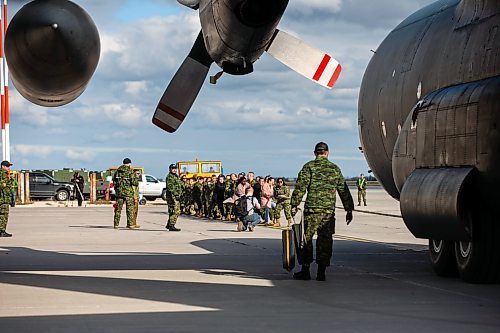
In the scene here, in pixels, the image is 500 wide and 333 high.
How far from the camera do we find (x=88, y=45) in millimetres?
10047

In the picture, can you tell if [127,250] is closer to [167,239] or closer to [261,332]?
[167,239]

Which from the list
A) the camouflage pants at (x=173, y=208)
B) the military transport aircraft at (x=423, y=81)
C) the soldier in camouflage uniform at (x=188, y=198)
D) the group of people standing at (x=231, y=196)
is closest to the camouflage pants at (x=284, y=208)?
the group of people standing at (x=231, y=196)

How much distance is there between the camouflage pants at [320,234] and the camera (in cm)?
1227

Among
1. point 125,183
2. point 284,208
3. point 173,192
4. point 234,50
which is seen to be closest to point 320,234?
point 234,50

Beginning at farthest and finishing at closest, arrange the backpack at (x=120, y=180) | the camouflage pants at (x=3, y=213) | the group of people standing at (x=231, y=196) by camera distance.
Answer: the group of people standing at (x=231, y=196)
the backpack at (x=120, y=180)
the camouflage pants at (x=3, y=213)

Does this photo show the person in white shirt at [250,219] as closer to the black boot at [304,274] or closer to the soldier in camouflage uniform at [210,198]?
the soldier in camouflage uniform at [210,198]

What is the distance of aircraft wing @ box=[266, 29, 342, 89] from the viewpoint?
422 inches

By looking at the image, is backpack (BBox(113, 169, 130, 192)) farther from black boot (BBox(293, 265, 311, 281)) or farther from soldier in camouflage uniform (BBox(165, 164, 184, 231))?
black boot (BBox(293, 265, 311, 281))

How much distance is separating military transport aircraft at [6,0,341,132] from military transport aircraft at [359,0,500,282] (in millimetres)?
1752

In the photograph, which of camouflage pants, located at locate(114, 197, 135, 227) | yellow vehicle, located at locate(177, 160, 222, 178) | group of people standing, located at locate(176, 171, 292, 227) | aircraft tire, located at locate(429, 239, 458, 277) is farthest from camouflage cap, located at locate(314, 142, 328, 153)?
yellow vehicle, located at locate(177, 160, 222, 178)

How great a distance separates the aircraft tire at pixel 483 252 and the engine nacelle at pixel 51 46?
5.16m

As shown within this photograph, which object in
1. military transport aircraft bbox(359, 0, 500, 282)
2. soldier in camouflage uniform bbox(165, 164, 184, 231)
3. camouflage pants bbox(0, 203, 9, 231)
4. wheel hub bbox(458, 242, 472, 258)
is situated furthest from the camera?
soldier in camouflage uniform bbox(165, 164, 184, 231)

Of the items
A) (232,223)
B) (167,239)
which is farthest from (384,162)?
(232,223)

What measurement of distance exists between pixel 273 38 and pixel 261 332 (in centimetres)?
387
